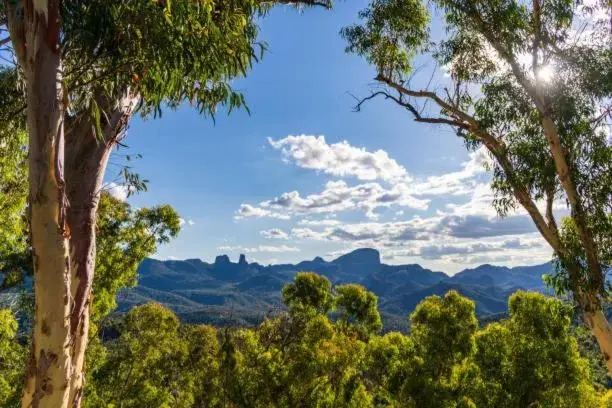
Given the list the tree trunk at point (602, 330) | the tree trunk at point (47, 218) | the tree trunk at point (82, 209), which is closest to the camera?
the tree trunk at point (47, 218)

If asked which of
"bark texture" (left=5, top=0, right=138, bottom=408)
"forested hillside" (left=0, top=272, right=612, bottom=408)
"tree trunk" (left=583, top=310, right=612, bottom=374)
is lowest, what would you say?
"forested hillside" (left=0, top=272, right=612, bottom=408)

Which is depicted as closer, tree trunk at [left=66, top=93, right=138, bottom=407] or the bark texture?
the bark texture

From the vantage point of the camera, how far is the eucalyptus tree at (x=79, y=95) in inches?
147

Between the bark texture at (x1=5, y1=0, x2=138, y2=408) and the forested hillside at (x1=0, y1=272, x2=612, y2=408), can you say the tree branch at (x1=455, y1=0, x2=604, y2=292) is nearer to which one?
the bark texture at (x1=5, y1=0, x2=138, y2=408)

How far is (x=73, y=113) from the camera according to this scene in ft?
16.5

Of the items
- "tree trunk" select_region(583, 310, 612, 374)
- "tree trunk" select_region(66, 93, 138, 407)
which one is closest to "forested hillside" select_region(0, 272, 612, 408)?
"tree trunk" select_region(583, 310, 612, 374)

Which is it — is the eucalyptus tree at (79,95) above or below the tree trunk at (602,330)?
above

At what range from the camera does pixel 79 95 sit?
16.9 feet

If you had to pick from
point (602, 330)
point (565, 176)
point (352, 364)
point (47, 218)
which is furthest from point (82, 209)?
point (352, 364)

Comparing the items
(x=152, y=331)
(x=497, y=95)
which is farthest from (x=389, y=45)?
(x=152, y=331)

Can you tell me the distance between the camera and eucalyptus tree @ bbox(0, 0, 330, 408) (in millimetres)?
3723

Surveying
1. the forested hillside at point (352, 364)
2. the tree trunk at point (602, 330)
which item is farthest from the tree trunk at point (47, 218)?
the forested hillside at point (352, 364)

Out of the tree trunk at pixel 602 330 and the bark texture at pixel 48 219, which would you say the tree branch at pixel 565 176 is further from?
the bark texture at pixel 48 219

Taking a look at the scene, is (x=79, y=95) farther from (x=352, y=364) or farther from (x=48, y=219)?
(x=352, y=364)
